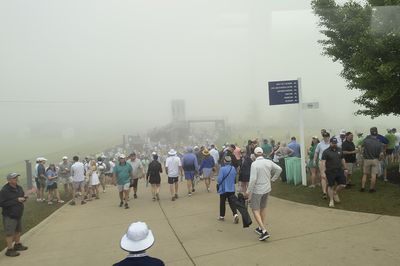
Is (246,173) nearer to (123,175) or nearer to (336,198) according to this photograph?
(336,198)

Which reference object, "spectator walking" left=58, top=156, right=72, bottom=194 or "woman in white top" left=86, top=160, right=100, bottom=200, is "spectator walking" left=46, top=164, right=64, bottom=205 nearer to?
"spectator walking" left=58, top=156, right=72, bottom=194

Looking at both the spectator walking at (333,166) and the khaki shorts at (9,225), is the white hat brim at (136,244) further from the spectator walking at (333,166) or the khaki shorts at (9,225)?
the spectator walking at (333,166)

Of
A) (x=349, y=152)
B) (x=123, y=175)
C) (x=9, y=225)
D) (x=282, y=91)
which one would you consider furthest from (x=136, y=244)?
(x=282, y=91)

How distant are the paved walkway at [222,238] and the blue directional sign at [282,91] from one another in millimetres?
3379

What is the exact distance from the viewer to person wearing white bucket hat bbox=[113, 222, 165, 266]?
330 cm

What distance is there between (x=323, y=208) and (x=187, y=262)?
4.52 m

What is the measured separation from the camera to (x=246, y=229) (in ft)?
28.4

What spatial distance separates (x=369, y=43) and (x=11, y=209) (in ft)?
31.5

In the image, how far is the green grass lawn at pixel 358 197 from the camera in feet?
30.5

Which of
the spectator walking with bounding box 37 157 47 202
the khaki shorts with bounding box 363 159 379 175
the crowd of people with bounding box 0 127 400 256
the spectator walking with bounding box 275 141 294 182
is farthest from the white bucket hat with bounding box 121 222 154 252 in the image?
the spectator walking with bounding box 37 157 47 202

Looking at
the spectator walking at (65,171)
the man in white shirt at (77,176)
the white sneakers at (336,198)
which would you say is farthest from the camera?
the spectator walking at (65,171)

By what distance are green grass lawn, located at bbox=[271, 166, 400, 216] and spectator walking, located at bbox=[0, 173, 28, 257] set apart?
7.06m

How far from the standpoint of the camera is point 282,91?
13297 mm

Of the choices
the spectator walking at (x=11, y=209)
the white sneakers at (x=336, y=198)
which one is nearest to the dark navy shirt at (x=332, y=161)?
the white sneakers at (x=336, y=198)
